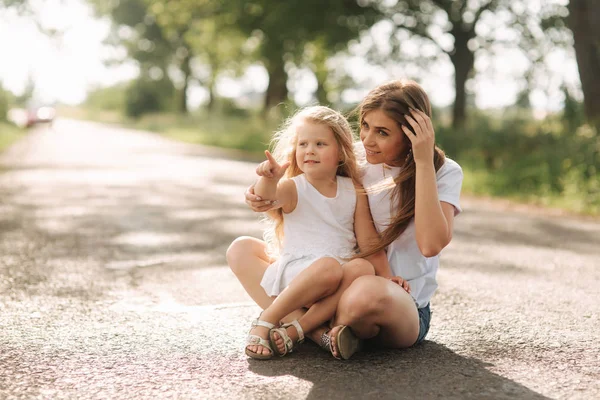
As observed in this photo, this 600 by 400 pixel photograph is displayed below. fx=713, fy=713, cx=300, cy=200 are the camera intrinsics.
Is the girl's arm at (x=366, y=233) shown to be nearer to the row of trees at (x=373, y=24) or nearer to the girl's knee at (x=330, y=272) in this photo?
the girl's knee at (x=330, y=272)

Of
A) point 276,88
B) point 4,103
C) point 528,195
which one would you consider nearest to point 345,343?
point 528,195

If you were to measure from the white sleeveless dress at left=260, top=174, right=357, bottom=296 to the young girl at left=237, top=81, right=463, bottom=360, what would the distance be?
13 centimetres

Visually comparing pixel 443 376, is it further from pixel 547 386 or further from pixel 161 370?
pixel 161 370

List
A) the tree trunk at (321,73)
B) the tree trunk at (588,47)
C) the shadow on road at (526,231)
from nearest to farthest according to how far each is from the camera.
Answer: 1. the shadow on road at (526,231)
2. the tree trunk at (588,47)
3. the tree trunk at (321,73)

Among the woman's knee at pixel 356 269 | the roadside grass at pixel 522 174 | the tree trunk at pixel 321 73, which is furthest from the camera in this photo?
the tree trunk at pixel 321 73

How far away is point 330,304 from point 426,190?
0.67m

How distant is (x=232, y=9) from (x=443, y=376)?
21.5 m

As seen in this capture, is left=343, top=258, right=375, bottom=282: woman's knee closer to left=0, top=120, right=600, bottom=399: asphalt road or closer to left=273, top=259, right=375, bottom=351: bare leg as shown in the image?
left=273, top=259, right=375, bottom=351: bare leg

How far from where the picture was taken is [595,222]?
852 cm

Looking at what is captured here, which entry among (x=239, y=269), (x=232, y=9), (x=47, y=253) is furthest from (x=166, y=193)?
(x=232, y=9)

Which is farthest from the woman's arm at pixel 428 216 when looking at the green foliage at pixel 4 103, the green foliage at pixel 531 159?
the green foliage at pixel 4 103

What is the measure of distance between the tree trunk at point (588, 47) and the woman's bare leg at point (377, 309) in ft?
33.7

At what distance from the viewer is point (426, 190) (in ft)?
9.51

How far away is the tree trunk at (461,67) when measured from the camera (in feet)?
77.4
